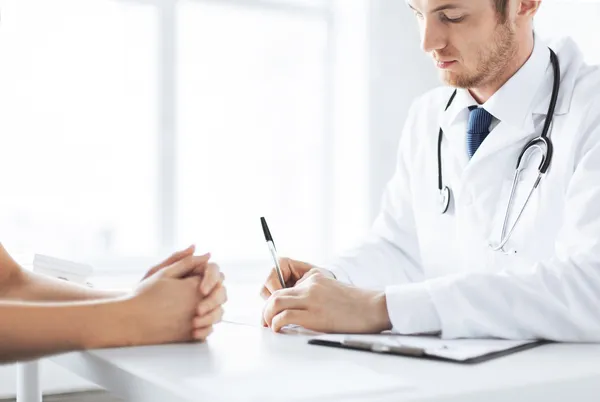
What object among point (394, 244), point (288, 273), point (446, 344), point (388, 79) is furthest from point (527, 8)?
point (388, 79)

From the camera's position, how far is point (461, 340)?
115 centimetres

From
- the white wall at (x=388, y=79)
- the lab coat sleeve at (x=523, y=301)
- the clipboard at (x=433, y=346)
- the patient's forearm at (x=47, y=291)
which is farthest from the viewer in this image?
the white wall at (x=388, y=79)

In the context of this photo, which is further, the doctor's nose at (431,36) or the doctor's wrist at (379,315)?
the doctor's nose at (431,36)

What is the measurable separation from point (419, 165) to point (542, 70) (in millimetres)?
371

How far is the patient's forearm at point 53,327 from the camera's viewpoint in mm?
973

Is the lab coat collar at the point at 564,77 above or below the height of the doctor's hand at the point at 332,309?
above

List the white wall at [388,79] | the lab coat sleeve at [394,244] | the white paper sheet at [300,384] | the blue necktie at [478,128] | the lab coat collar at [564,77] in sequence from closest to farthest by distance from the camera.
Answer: the white paper sheet at [300,384]
the lab coat collar at [564,77]
the blue necktie at [478,128]
the lab coat sleeve at [394,244]
the white wall at [388,79]

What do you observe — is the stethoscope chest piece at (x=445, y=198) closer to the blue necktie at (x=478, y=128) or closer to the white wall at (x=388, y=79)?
the blue necktie at (x=478, y=128)

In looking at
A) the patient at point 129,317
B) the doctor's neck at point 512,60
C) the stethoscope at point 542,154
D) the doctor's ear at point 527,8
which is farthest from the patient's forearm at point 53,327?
the doctor's ear at point 527,8

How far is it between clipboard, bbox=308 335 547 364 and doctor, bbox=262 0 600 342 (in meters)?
0.04

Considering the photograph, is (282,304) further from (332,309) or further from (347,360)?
(347,360)

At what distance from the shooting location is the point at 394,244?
185 cm

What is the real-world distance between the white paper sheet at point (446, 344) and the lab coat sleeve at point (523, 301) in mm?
27

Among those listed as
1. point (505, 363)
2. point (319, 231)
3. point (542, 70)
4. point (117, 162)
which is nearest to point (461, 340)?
point (505, 363)
